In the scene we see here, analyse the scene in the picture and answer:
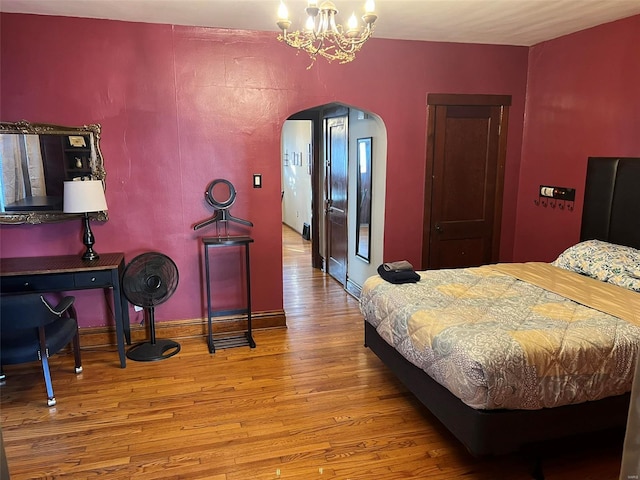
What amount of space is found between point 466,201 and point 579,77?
147cm

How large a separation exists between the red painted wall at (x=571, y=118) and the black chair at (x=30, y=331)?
4.27m

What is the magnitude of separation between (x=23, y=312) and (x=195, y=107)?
2.07 meters

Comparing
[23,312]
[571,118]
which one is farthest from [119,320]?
[571,118]

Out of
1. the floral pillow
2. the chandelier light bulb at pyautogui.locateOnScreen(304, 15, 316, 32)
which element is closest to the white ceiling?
the chandelier light bulb at pyautogui.locateOnScreen(304, 15, 316, 32)

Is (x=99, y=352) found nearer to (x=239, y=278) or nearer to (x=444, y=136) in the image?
(x=239, y=278)

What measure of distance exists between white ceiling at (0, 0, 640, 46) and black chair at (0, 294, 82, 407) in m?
2.09

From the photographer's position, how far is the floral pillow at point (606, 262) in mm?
3123

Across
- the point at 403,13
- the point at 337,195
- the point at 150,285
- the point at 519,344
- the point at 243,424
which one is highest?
the point at 403,13

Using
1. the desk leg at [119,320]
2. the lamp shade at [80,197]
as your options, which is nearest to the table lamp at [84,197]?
the lamp shade at [80,197]

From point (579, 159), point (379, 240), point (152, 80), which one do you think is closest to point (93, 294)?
point (152, 80)

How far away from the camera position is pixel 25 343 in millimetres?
2959

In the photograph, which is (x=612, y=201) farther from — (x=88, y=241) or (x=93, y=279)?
(x=88, y=241)

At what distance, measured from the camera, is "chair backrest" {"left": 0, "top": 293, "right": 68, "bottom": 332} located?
277 cm

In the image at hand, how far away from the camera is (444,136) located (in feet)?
14.6
